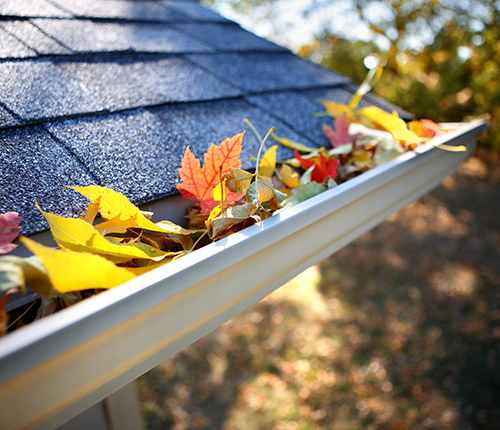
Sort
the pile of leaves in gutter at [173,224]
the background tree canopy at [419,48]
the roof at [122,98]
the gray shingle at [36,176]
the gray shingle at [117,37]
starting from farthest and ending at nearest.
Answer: the background tree canopy at [419,48], the gray shingle at [117,37], the roof at [122,98], the gray shingle at [36,176], the pile of leaves in gutter at [173,224]

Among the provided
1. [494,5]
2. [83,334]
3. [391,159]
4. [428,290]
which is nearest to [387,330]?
A: [428,290]

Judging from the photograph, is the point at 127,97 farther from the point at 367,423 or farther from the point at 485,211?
the point at 485,211

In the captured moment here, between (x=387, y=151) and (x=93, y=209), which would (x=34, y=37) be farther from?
(x=387, y=151)

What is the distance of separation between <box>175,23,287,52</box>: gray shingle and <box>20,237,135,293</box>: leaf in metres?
1.24

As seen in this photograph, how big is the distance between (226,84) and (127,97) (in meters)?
0.38

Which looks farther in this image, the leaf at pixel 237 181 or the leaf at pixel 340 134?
the leaf at pixel 340 134

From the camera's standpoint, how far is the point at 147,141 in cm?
90

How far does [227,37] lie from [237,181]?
117 cm

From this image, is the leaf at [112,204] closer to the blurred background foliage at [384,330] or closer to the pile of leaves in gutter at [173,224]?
the pile of leaves in gutter at [173,224]

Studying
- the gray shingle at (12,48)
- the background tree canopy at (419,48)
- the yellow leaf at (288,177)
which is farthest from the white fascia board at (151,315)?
the background tree canopy at (419,48)

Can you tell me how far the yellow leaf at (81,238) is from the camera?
1.86ft

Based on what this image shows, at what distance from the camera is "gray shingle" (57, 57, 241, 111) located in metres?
1.00

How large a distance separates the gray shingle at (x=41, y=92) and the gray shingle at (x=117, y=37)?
0.18m

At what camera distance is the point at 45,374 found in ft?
1.39
